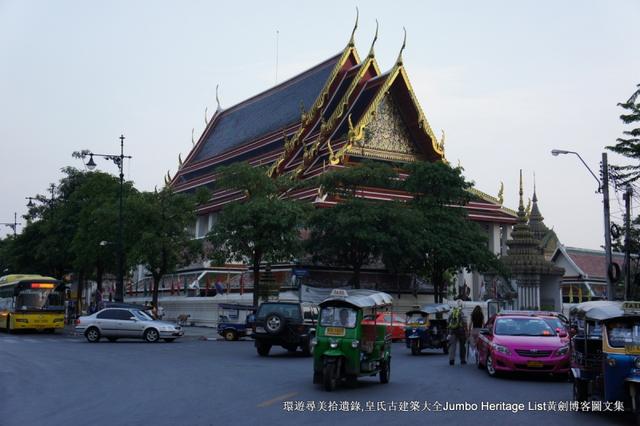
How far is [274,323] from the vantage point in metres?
21.7

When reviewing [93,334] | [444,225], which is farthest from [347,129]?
[93,334]

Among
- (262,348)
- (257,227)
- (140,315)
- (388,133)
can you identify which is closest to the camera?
(262,348)

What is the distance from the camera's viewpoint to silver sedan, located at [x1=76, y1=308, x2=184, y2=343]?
2772 cm

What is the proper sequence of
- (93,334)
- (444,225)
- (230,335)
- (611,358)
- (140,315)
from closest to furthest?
1. (611,358)
2. (93,334)
3. (140,315)
4. (230,335)
5. (444,225)

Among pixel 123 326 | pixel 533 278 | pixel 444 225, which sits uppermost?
pixel 444 225

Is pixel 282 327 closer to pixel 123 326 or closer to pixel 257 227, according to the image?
pixel 123 326

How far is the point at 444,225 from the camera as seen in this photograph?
35781mm

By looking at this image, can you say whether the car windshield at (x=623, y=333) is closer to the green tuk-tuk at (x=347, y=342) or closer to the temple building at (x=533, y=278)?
the green tuk-tuk at (x=347, y=342)

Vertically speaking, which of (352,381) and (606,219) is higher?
(606,219)

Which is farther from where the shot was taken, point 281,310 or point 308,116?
point 308,116

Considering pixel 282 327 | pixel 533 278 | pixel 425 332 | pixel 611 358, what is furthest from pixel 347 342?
pixel 533 278

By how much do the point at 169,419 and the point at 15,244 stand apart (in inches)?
1839

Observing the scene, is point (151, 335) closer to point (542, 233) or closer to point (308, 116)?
point (308, 116)

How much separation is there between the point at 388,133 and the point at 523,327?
32.2m
